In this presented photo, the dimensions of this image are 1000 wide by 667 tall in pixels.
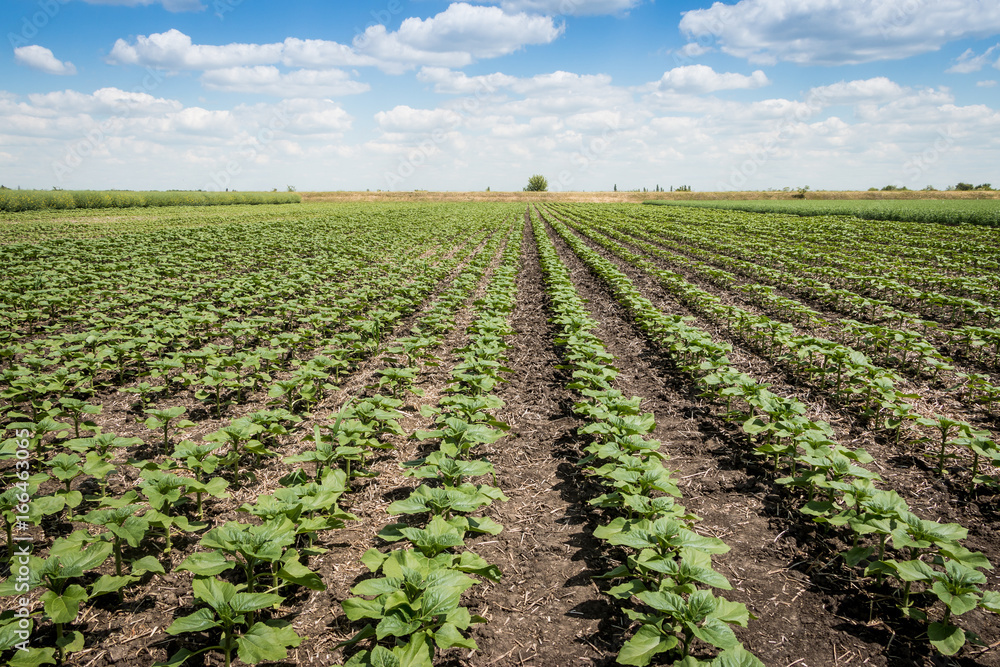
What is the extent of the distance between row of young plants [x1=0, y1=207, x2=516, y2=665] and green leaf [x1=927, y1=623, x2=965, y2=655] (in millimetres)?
3602

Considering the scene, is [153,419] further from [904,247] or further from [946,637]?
[904,247]

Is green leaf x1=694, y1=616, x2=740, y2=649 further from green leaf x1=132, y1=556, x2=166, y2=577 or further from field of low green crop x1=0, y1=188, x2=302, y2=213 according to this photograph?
field of low green crop x1=0, y1=188, x2=302, y2=213

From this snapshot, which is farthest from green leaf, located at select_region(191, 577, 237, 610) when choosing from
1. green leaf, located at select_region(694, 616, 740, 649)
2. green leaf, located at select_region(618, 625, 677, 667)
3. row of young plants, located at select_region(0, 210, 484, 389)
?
row of young plants, located at select_region(0, 210, 484, 389)

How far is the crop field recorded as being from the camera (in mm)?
2840

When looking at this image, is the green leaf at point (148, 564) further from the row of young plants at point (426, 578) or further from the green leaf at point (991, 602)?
the green leaf at point (991, 602)

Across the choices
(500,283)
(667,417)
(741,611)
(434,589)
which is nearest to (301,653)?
(434,589)

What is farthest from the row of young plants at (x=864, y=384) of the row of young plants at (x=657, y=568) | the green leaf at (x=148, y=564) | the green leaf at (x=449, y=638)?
the green leaf at (x=148, y=564)

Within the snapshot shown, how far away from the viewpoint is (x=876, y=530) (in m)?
3.21

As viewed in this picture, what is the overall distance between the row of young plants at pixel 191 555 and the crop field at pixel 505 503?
0.02 m

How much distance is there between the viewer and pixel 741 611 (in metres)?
2.69

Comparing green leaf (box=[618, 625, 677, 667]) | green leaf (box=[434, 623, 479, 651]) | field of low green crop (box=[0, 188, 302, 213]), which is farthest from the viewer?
field of low green crop (box=[0, 188, 302, 213])

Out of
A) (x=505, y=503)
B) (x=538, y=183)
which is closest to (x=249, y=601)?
(x=505, y=503)

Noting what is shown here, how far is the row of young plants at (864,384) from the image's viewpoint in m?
4.53

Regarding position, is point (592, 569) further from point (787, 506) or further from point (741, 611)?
point (787, 506)
